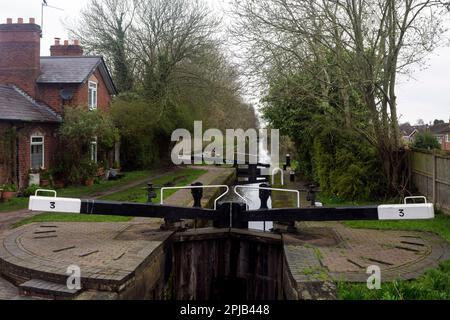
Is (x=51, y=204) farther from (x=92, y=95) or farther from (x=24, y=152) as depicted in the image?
(x=92, y=95)

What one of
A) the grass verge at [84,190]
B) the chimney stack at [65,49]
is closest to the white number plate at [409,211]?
the grass verge at [84,190]

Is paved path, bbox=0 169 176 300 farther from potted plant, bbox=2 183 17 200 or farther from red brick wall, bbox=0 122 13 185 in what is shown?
red brick wall, bbox=0 122 13 185

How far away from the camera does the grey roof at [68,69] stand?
17906mm

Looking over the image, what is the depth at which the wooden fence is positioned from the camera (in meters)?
10.6

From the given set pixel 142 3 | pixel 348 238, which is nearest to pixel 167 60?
pixel 142 3

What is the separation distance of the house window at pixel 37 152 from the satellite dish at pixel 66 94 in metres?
2.31

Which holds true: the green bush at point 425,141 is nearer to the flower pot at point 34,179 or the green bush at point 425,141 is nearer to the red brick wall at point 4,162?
the flower pot at point 34,179

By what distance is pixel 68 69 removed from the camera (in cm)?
1903

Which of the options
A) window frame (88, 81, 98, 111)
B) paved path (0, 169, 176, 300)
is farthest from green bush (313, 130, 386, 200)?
window frame (88, 81, 98, 111)

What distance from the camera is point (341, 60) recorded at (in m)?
12.6

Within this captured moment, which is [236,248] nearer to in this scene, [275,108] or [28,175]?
[28,175]

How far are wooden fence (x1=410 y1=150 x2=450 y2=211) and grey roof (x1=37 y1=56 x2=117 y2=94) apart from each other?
43.8 ft

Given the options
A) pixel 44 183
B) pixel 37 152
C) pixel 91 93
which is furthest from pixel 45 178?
pixel 91 93

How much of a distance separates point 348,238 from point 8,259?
20.1 feet
